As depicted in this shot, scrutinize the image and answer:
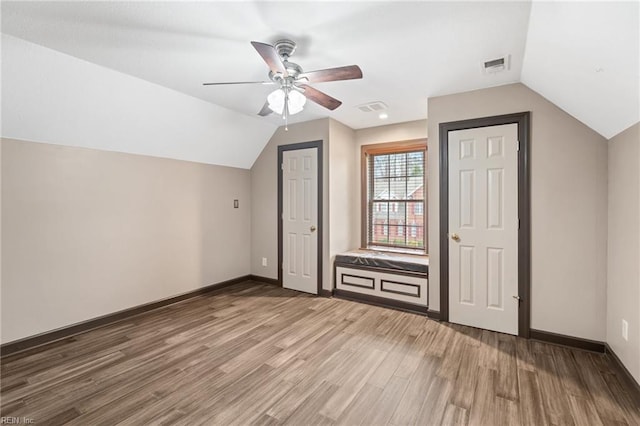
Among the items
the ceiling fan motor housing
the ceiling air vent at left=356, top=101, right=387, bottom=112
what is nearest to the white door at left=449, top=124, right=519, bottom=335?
the ceiling air vent at left=356, top=101, right=387, bottom=112

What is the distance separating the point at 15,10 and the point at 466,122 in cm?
368

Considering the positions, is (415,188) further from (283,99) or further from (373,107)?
(283,99)

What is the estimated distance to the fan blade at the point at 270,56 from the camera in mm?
1774

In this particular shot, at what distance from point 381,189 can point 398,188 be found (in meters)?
0.27

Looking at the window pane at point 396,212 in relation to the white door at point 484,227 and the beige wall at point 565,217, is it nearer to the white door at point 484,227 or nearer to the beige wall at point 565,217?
the white door at point 484,227

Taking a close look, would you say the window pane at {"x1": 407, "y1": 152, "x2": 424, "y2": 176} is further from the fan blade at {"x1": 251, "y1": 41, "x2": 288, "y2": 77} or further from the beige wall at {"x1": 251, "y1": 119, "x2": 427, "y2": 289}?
the fan blade at {"x1": 251, "y1": 41, "x2": 288, "y2": 77}

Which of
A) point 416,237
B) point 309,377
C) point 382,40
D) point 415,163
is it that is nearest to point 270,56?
point 382,40

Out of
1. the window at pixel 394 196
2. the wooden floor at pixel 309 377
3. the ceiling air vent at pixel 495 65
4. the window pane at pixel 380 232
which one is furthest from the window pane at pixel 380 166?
the wooden floor at pixel 309 377

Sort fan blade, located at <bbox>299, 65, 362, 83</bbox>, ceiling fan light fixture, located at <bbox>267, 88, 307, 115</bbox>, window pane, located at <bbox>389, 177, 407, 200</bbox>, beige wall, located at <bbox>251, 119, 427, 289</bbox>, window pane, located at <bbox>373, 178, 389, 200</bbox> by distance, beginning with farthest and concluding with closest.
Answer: window pane, located at <bbox>373, 178, 389, 200</bbox>, window pane, located at <bbox>389, 177, 407, 200</bbox>, beige wall, located at <bbox>251, 119, 427, 289</bbox>, ceiling fan light fixture, located at <bbox>267, 88, 307, 115</bbox>, fan blade, located at <bbox>299, 65, 362, 83</bbox>

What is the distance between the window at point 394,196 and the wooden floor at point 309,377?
4.67ft

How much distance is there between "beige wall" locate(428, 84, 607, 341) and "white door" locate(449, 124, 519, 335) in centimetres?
18

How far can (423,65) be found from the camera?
8.52ft

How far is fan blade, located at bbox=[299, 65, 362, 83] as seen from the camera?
2.03 m

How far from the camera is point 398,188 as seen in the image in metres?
4.46
